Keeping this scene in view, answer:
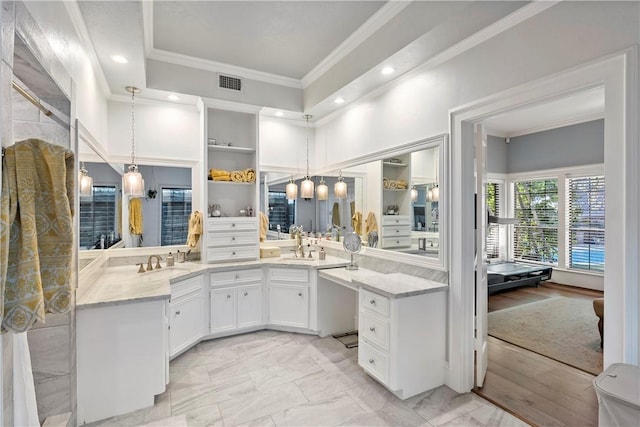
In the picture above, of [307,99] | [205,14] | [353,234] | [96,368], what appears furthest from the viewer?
[307,99]

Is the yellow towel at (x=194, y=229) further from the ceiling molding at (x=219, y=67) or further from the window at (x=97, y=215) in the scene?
the ceiling molding at (x=219, y=67)

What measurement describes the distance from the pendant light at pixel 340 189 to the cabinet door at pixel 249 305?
1492mm

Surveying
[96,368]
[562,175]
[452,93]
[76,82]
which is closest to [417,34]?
[452,93]

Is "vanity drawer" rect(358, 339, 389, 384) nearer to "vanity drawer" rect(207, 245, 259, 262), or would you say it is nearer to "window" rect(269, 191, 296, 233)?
"vanity drawer" rect(207, 245, 259, 262)

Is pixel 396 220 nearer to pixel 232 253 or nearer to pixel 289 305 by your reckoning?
pixel 289 305

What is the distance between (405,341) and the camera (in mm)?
2461

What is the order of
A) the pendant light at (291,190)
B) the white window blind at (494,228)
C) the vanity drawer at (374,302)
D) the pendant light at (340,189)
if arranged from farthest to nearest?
the white window blind at (494,228) < the pendant light at (291,190) < the pendant light at (340,189) < the vanity drawer at (374,302)

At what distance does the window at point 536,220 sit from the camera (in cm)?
631

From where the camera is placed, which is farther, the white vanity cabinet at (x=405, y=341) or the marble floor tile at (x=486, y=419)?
the white vanity cabinet at (x=405, y=341)

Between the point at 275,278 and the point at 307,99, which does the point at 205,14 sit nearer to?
the point at 307,99

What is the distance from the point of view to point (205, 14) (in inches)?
107

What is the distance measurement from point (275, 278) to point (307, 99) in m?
2.29

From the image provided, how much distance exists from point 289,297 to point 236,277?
65 cm

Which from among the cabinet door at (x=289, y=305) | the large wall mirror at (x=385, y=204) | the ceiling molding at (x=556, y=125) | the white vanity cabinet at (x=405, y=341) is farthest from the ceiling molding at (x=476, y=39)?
the ceiling molding at (x=556, y=125)
